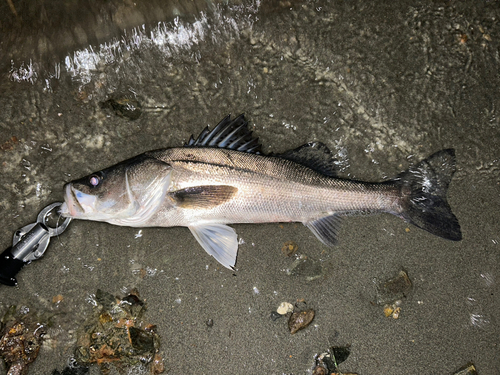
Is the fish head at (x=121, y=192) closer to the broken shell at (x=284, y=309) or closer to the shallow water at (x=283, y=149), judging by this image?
the shallow water at (x=283, y=149)

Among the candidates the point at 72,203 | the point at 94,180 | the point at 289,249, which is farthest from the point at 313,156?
the point at 72,203

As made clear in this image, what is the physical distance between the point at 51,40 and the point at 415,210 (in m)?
4.17

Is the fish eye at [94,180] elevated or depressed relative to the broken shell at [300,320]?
elevated

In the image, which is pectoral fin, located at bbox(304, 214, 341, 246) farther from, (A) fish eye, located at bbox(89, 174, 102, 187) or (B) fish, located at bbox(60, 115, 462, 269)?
(A) fish eye, located at bbox(89, 174, 102, 187)

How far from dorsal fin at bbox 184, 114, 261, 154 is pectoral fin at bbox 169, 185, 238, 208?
45cm

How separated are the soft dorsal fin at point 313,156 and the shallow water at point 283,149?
0.33 metres

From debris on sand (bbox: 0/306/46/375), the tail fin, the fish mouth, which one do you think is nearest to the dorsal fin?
the fish mouth

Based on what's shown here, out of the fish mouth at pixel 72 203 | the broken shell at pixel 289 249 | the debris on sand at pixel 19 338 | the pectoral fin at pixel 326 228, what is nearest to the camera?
the fish mouth at pixel 72 203

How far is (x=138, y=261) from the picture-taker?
11.9ft

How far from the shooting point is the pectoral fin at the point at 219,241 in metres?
3.46

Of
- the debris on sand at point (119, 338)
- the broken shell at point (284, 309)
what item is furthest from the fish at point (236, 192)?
the debris on sand at point (119, 338)

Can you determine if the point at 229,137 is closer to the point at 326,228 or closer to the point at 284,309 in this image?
the point at 326,228

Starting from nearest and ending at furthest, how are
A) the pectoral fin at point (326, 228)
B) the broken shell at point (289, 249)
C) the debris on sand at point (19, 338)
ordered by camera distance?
the debris on sand at point (19, 338) → the pectoral fin at point (326, 228) → the broken shell at point (289, 249)

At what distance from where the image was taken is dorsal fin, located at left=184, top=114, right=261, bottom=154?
135 inches
